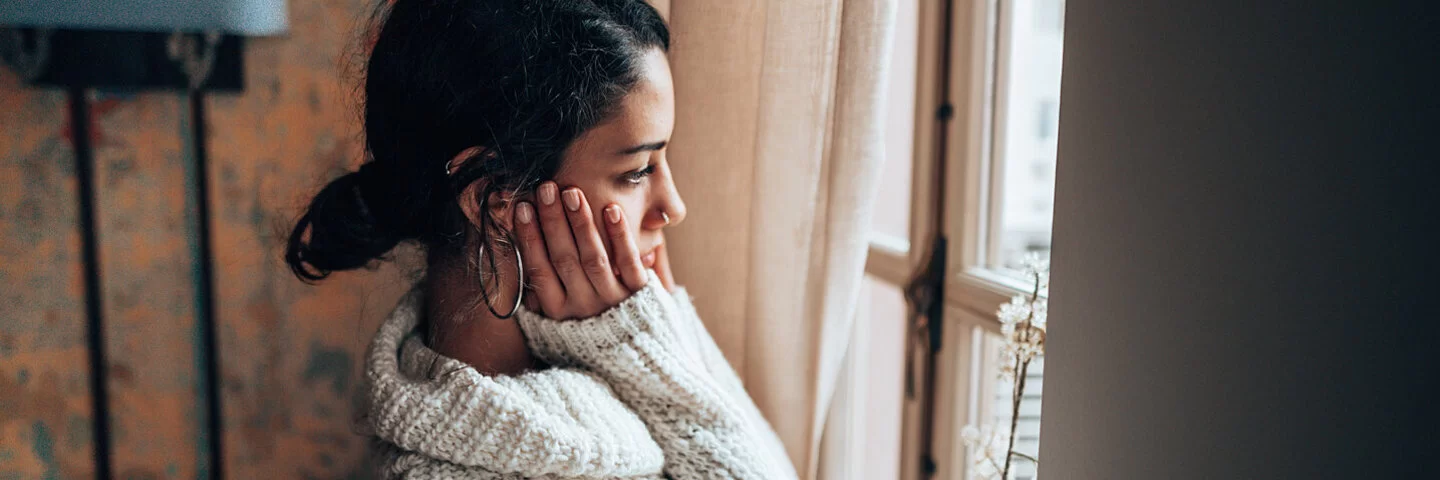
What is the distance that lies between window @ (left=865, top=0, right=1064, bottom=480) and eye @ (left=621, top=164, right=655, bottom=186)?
464 millimetres

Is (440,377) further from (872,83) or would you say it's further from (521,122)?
(872,83)

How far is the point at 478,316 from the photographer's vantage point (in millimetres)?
815

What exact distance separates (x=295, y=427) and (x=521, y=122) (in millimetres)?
1031

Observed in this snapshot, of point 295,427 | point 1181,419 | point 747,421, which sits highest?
point 1181,419

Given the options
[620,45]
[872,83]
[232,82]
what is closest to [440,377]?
[620,45]

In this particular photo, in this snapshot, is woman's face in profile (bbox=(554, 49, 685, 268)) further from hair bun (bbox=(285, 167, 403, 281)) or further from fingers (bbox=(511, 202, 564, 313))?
hair bun (bbox=(285, 167, 403, 281))

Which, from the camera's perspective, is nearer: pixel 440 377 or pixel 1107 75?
pixel 1107 75

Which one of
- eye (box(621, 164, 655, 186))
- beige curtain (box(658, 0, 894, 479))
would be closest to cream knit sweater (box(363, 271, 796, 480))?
eye (box(621, 164, 655, 186))

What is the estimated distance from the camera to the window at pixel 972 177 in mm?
1080

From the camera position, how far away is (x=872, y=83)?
93 centimetres

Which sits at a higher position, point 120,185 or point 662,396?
point 120,185

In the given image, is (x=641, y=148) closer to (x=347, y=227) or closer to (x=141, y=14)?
(x=347, y=227)

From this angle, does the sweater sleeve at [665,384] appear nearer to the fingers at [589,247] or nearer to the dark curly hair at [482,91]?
the fingers at [589,247]

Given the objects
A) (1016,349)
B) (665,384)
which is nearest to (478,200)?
(665,384)
